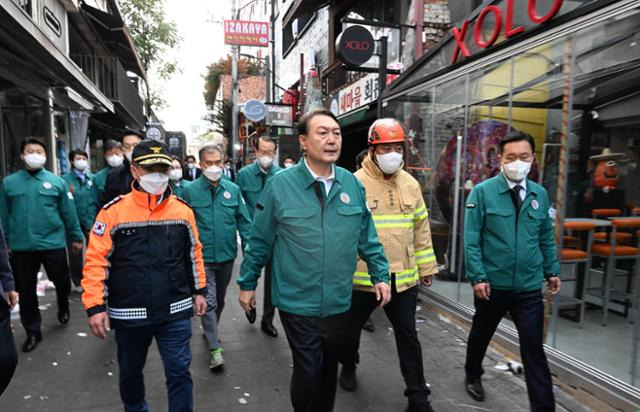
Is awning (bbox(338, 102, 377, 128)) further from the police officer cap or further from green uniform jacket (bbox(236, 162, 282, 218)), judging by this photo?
the police officer cap

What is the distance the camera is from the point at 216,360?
3.97m

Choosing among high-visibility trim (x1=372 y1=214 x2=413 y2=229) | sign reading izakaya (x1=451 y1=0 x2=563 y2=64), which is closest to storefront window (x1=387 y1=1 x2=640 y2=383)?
sign reading izakaya (x1=451 y1=0 x2=563 y2=64)

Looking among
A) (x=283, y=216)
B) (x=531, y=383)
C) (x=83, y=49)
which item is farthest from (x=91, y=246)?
(x=83, y=49)

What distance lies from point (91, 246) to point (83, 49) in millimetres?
14186

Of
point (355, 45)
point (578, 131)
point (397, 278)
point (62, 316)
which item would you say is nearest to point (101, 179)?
point (62, 316)

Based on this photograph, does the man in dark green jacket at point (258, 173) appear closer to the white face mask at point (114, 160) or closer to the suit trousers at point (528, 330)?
the white face mask at point (114, 160)

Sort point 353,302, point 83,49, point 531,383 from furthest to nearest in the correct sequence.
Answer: point 83,49 < point 353,302 < point 531,383

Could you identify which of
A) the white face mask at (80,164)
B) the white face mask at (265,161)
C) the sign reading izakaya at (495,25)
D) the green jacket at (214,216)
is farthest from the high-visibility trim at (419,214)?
the white face mask at (80,164)

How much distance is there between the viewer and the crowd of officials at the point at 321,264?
8.32 ft

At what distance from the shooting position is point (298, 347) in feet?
8.21

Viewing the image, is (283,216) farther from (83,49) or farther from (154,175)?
(83,49)

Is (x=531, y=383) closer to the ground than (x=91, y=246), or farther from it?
closer to the ground

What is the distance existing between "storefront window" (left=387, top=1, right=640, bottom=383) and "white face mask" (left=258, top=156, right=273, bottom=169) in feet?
8.52

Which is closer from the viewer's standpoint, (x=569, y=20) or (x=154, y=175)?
(x=154, y=175)
